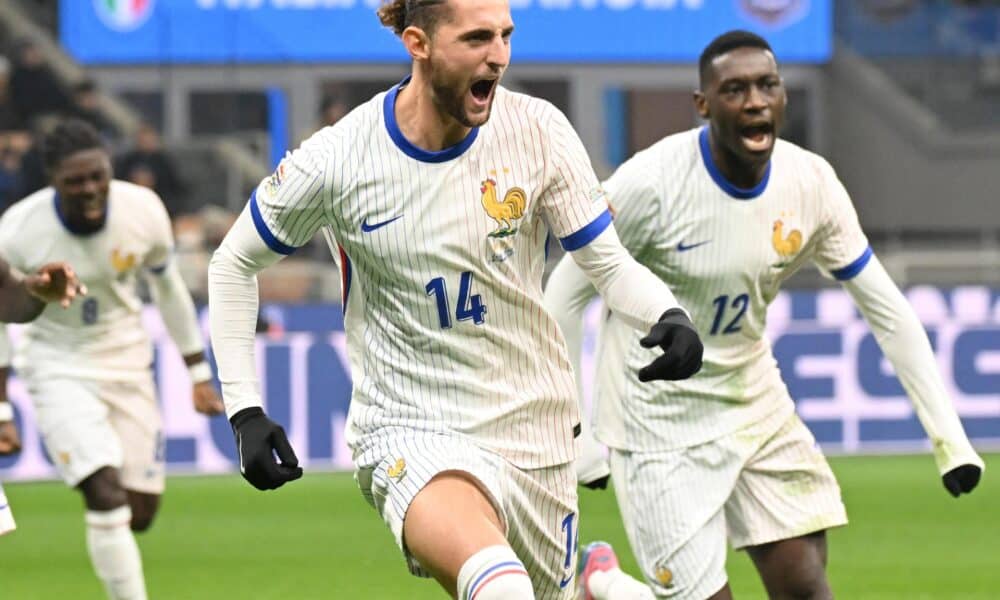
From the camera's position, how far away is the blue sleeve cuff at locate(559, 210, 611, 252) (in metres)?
5.18

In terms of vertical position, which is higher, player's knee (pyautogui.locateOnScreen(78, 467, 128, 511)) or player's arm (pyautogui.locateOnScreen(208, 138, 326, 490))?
player's arm (pyautogui.locateOnScreen(208, 138, 326, 490))

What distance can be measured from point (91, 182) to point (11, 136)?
9999mm

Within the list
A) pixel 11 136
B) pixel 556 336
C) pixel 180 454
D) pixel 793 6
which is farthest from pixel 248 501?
pixel 793 6

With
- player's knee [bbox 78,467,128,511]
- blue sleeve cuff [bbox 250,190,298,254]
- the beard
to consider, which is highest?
the beard

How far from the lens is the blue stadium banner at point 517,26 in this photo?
21.9 m

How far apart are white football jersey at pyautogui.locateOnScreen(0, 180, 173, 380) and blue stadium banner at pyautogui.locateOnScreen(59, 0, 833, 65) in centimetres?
1226

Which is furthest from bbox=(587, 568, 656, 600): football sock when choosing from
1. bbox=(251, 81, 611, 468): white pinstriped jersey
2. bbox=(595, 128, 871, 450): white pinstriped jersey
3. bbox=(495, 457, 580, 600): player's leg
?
bbox=(251, 81, 611, 468): white pinstriped jersey

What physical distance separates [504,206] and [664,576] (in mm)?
1723

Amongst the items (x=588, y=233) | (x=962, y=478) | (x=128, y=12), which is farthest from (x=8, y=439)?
(x=128, y=12)

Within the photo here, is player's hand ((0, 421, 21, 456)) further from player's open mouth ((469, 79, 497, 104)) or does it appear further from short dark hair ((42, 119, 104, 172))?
player's open mouth ((469, 79, 497, 104))

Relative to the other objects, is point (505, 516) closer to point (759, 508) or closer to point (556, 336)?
point (556, 336)

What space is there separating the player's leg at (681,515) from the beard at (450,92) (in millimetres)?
1808

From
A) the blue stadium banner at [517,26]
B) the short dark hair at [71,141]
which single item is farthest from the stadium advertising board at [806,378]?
the blue stadium banner at [517,26]

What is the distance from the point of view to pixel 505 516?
5039 millimetres
